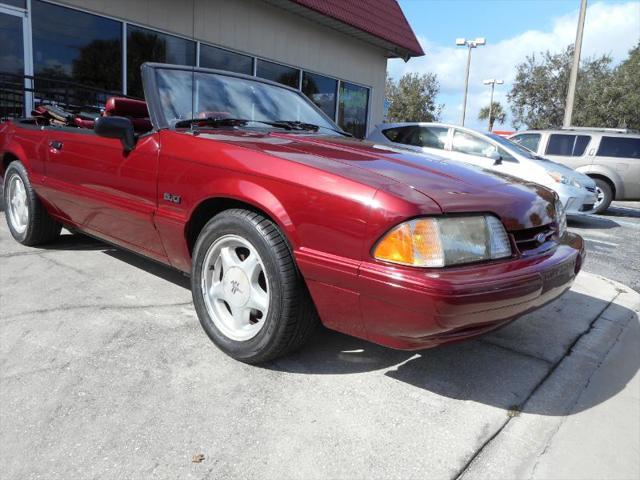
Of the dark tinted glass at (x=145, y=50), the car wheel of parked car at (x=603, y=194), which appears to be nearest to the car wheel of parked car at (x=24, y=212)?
the dark tinted glass at (x=145, y=50)

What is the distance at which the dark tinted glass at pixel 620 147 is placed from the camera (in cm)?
1023

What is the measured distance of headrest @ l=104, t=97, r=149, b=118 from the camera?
3963 millimetres

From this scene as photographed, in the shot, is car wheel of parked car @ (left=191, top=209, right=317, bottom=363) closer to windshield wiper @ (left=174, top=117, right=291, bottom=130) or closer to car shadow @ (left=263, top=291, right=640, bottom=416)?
car shadow @ (left=263, top=291, right=640, bottom=416)

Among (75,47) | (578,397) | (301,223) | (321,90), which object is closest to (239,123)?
(301,223)

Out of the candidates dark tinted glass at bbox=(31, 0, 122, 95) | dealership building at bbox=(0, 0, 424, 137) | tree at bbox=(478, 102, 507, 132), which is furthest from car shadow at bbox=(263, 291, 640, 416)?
tree at bbox=(478, 102, 507, 132)

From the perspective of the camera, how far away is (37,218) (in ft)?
13.3

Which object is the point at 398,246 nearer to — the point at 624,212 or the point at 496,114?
the point at 624,212

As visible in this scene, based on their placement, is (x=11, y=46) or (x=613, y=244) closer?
(x=613, y=244)

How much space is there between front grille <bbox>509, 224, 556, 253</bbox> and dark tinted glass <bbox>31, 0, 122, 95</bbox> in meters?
7.70

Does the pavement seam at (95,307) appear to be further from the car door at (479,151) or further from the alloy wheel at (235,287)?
the car door at (479,151)

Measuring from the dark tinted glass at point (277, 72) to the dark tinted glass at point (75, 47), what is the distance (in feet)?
11.0

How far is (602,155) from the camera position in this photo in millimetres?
10297

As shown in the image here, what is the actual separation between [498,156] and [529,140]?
13.5 ft

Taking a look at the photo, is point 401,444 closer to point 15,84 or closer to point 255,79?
point 255,79
